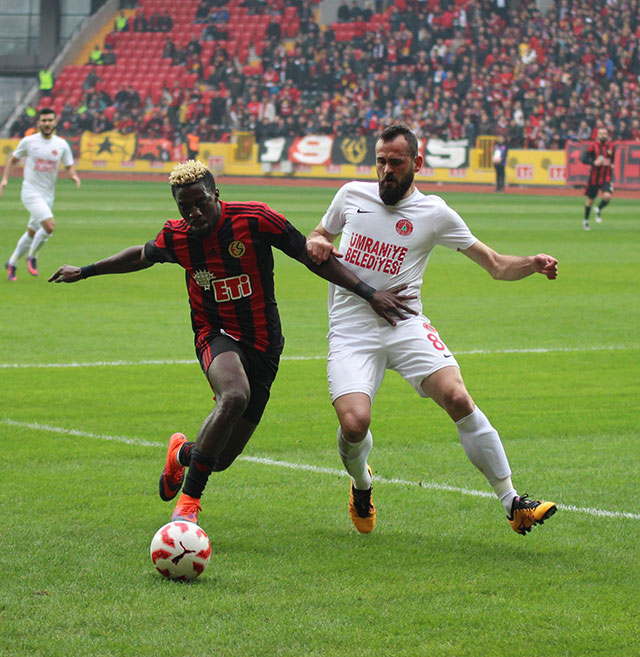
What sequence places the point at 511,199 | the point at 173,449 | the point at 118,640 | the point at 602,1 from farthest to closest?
the point at 602,1 → the point at 511,199 → the point at 173,449 → the point at 118,640

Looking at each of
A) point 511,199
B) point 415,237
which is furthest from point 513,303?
point 511,199

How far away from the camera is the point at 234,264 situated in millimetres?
5383

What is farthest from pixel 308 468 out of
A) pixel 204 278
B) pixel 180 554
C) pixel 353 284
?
pixel 180 554

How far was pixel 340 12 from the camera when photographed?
4941 cm

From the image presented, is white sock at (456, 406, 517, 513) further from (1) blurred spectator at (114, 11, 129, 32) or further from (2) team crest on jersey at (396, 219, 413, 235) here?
(1) blurred spectator at (114, 11, 129, 32)

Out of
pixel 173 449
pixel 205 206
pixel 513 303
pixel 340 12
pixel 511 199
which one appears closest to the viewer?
pixel 205 206

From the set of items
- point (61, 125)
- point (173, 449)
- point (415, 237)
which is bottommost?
point (61, 125)

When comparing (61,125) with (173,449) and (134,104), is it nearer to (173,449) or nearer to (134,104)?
(134,104)

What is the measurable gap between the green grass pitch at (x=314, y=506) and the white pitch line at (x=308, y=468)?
0.02 m

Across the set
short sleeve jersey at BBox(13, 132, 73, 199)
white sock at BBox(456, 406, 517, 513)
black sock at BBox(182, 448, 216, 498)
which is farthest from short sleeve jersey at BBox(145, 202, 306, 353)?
short sleeve jersey at BBox(13, 132, 73, 199)

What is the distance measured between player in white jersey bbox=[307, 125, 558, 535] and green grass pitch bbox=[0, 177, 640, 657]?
333 mm

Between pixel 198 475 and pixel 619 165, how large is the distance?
35.2m

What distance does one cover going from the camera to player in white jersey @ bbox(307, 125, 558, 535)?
5.21m

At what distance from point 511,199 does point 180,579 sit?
3117cm
